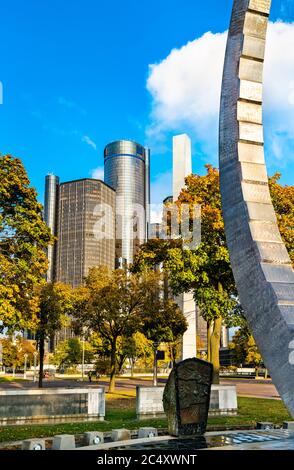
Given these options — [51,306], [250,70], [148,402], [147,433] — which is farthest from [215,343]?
[250,70]

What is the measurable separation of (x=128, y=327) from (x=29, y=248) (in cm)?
1262

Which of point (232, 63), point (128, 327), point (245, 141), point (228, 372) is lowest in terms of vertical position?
point (228, 372)

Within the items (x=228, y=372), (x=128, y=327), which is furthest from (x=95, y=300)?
Answer: (x=228, y=372)

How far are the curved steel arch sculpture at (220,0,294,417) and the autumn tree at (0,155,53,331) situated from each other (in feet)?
54.0

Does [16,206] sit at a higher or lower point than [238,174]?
higher

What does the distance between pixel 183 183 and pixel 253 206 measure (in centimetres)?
2922

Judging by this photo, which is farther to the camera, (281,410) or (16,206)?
(16,206)

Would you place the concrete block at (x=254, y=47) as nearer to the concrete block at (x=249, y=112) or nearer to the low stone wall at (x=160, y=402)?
the concrete block at (x=249, y=112)

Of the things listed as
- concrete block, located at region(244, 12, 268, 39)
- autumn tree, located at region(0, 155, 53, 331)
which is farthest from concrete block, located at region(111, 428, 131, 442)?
autumn tree, located at region(0, 155, 53, 331)

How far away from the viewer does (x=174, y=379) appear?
12.9 m

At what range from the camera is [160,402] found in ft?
69.4

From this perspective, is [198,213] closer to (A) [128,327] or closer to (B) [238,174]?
(A) [128,327]
